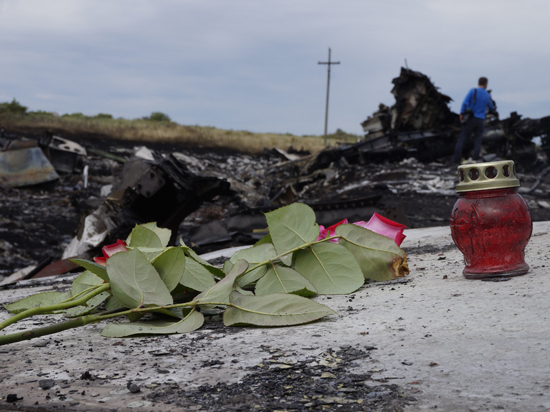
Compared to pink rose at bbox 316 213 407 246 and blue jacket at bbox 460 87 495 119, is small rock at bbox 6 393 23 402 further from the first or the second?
blue jacket at bbox 460 87 495 119

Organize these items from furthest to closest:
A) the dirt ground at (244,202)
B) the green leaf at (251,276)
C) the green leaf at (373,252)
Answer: the dirt ground at (244,202) → the green leaf at (373,252) → the green leaf at (251,276)

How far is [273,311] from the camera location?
1.89 m

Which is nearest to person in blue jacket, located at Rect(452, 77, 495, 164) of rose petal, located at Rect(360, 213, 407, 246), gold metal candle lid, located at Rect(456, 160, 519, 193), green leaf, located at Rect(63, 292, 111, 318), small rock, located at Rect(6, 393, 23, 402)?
rose petal, located at Rect(360, 213, 407, 246)

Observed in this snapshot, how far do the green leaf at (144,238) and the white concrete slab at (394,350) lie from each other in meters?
0.58

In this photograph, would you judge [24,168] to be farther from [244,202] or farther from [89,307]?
[89,307]

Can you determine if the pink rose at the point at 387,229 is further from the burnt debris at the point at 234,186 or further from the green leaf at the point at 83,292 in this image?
the burnt debris at the point at 234,186

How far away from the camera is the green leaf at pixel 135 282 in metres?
1.90

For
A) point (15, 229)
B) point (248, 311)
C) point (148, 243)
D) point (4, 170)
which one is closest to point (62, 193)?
point (4, 170)

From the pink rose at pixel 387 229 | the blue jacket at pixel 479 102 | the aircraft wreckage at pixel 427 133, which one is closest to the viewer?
the pink rose at pixel 387 229

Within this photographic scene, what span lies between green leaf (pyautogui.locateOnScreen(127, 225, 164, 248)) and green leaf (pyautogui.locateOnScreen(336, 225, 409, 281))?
3.07 ft

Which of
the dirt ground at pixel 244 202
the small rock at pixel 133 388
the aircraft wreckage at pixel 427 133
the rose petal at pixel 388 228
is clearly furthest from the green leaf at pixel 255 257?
the aircraft wreckage at pixel 427 133

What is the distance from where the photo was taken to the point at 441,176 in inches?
417

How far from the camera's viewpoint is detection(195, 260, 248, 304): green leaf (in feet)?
6.45

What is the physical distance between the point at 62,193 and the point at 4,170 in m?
1.46
